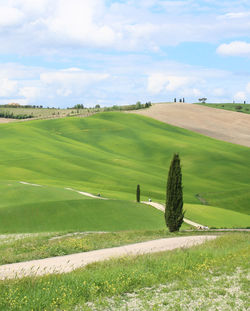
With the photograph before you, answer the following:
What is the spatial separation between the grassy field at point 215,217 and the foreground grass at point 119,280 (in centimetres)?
3184

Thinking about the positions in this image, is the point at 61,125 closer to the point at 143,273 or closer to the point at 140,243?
the point at 140,243

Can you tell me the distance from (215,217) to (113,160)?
5510 cm

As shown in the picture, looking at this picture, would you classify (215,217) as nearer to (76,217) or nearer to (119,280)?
(76,217)

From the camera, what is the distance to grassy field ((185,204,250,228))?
5131 cm

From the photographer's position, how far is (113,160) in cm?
10769

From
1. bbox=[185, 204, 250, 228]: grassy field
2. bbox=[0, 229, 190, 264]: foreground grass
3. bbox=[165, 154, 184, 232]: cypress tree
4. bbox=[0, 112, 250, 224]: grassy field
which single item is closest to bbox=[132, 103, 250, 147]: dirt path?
bbox=[0, 112, 250, 224]: grassy field

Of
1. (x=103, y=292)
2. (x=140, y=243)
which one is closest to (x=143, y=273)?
(x=103, y=292)

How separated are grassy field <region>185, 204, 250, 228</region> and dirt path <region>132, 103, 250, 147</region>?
82542mm

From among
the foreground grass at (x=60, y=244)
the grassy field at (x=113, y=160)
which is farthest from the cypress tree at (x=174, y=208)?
the grassy field at (x=113, y=160)

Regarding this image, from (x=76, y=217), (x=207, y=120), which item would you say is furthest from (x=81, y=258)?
(x=207, y=120)

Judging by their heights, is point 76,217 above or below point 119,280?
below

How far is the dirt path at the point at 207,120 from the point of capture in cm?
14800

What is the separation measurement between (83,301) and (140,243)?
584 inches

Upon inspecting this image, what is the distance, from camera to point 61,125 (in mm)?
150375
